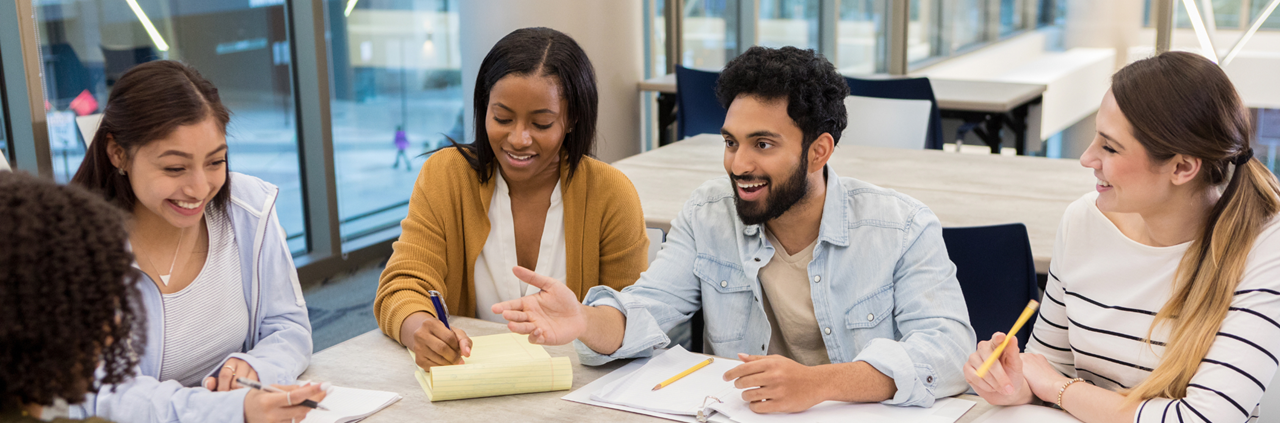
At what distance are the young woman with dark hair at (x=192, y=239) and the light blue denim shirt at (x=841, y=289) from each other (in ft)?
1.72

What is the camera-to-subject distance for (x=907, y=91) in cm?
393

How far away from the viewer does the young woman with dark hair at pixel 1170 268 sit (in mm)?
1289

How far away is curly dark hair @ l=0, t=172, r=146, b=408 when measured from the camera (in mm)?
896

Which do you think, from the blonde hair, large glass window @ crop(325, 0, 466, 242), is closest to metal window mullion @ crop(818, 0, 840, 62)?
large glass window @ crop(325, 0, 466, 242)

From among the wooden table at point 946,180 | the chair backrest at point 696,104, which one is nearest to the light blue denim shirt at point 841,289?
the wooden table at point 946,180

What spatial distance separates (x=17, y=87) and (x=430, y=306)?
1719 mm

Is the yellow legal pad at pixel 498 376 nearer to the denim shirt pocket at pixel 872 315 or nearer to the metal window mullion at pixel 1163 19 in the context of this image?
the denim shirt pocket at pixel 872 315

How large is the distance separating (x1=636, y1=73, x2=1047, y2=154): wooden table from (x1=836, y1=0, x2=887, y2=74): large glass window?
111cm

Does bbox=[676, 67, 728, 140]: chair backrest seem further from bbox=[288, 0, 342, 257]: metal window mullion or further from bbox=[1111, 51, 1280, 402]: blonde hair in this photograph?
bbox=[1111, 51, 1280, 402]: blonde hair

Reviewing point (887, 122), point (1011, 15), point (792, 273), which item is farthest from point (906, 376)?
point (1011, 15)

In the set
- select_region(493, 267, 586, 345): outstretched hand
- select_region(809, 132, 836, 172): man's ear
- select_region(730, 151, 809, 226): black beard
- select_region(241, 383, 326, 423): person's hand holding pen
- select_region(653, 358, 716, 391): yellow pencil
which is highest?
select_region(809, 132, 836, 172): man's ear

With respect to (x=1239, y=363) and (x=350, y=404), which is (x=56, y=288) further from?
(x=1239, y=363)

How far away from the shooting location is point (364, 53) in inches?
189

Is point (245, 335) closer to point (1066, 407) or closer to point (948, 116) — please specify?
point (1066, 407)
